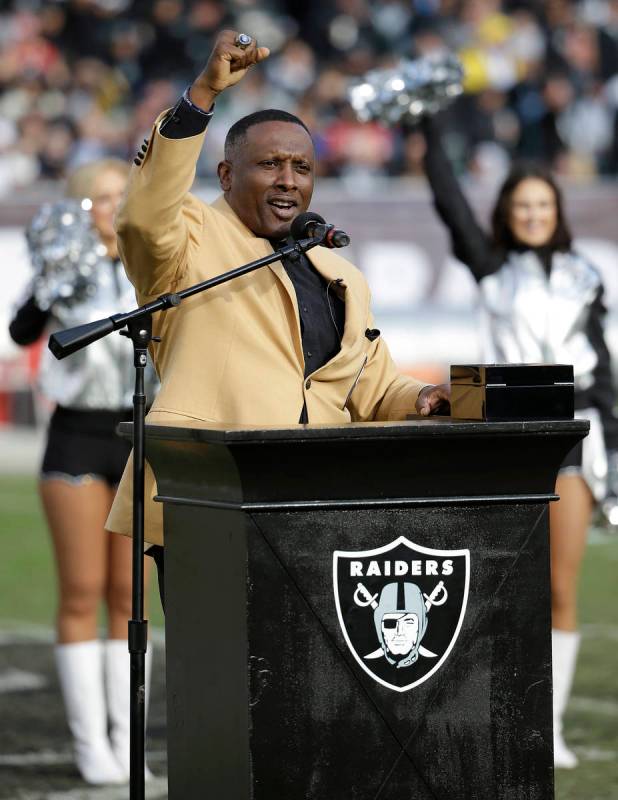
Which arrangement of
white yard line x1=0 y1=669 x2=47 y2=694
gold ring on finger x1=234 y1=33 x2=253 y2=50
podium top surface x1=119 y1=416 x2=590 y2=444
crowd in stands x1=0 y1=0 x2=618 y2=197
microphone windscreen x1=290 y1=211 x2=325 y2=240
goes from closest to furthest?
podium top surface x1=119 y1=416 x2=590 y2=444, gold ring on finger x1=234 y1=33 x2=253 y2=50, microphone windscreen x1=290 y1=211 x2=325 y2=240, white yard line x1=0 y1=669 x2=47 y2=694, crowd in stands x1=0 y1=0 x2=618 y2=197

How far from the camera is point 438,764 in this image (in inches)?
127

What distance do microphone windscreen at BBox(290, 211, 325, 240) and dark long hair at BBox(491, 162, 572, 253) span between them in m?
2.41

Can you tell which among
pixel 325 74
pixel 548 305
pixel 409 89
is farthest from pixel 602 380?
pixel 325 74

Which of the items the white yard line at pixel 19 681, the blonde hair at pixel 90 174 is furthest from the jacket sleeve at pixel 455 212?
the white yard line at pixel 19 681

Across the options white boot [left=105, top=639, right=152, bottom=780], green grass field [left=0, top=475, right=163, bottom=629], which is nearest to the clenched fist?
white boot [left=105, top=639, right=152, bottom=780]

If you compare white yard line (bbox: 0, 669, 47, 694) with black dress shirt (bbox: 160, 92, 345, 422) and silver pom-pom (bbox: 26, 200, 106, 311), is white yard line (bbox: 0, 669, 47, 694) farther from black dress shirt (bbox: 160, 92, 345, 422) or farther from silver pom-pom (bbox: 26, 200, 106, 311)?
black dress shirt (bbox: 160, 92, 345, 422)

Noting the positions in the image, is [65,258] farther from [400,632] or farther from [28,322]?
[400,632]

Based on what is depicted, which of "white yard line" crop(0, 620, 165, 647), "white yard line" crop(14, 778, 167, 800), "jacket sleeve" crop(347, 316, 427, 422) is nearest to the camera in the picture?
"jacket sleeve" crop(347, 316, 427, 422)

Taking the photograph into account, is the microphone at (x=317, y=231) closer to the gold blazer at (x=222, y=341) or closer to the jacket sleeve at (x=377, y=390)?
the gold blazer at (x=222, y=341)

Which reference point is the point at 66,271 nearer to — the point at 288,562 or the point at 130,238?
the point at 130,238

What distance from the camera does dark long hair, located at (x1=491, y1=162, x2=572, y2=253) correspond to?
5758mm

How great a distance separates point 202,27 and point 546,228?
13.2 metres

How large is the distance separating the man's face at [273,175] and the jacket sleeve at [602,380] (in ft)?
7.36

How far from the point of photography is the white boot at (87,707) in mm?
5242
